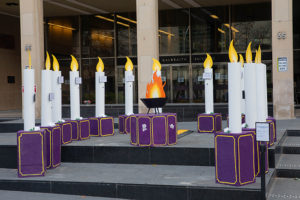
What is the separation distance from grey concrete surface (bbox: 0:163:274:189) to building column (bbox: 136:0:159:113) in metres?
7.69

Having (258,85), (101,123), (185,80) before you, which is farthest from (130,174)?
(185,80)

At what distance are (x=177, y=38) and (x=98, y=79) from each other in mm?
12053

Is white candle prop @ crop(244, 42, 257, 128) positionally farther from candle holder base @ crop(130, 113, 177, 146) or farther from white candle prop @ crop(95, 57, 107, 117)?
white candle prop @ crop(95, 57, 107, 117)

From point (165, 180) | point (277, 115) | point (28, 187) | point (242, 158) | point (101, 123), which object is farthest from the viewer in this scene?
point (277, 115)

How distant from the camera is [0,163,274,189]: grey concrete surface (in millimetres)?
5883

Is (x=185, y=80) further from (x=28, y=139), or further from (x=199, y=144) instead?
(x=28, y=139)

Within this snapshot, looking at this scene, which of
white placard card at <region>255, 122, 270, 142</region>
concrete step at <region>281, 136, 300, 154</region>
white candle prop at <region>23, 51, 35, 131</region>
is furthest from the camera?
concrete step at <region>281, 136, 300, 154</region>

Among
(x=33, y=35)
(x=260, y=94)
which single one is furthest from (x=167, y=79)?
(x=260, y=94)

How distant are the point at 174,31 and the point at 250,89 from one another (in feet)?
52.4

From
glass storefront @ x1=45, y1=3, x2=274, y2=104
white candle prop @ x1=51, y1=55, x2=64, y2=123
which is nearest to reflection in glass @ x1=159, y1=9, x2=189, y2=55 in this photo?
glass storefront @ x1=45, y1=3, x2=274, y2=104

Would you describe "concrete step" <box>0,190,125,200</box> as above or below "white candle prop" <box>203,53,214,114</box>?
below

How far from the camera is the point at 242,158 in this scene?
5477 mm

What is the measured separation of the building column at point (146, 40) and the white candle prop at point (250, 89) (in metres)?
9.04

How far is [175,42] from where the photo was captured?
2141cm
